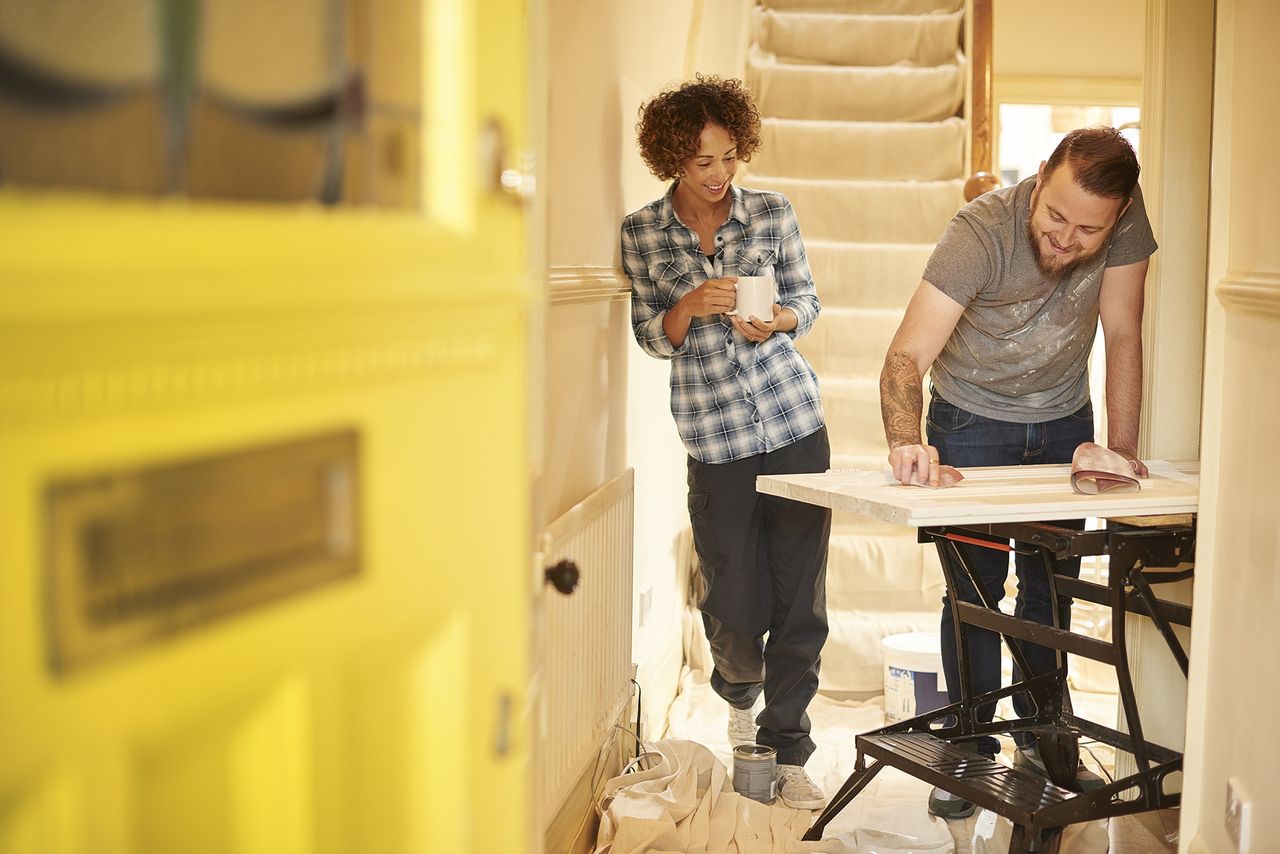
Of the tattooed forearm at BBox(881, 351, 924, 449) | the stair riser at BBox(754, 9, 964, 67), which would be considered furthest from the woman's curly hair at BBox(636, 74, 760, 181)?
the stair riser at BBox(754, 9, 964, 67)

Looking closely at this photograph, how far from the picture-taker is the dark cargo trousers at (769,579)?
2.70 meters

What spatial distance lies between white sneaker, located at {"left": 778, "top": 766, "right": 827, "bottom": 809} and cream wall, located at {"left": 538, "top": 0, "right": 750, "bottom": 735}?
459 millimetres

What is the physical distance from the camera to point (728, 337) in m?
2.67

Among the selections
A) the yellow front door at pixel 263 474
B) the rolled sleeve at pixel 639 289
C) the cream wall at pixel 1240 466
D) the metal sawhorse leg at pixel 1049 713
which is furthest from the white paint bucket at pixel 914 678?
the yellow front door at pixel 263 474

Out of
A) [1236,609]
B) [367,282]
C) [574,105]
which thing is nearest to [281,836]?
[367,282]

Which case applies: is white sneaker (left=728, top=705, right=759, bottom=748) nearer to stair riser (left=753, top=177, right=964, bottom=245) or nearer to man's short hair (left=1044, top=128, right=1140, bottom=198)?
man's short hair (left=1044, top=128, right=1140, bottom=198)

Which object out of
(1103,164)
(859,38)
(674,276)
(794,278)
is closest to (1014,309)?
(1103,164)

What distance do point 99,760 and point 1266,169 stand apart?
1605 mm

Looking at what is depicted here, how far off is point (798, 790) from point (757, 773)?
10cm

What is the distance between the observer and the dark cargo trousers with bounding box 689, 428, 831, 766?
270 cm

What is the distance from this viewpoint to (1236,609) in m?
1.78

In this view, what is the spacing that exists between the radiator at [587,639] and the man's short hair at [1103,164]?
1.12 metres

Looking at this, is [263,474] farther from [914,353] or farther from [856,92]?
[856,92]

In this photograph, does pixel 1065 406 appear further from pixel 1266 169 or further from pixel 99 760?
pixel 99 760
